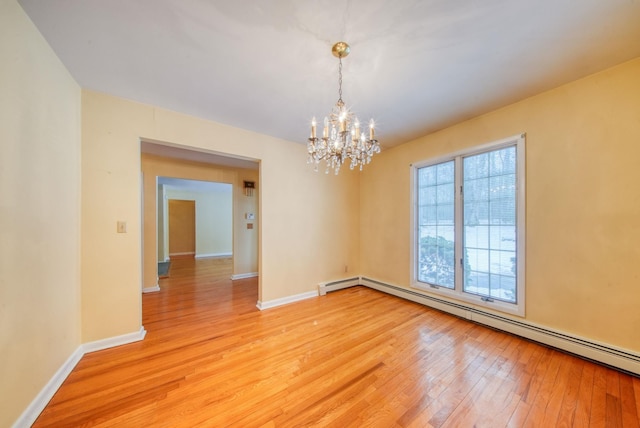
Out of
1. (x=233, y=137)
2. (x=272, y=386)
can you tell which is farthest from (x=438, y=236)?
(x=233, y=137)

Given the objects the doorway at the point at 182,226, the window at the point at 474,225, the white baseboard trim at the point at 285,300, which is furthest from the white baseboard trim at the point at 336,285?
the doorway at the point at 182,226

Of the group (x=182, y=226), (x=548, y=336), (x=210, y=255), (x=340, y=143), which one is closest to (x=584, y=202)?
(x=548, y=336)

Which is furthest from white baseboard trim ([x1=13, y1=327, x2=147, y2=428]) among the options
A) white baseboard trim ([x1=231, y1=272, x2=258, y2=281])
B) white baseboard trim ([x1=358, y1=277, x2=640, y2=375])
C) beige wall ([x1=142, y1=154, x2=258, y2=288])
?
white baseboard trim ([x1=358, y1=277, x2=640, y2=375])

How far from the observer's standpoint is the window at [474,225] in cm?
247

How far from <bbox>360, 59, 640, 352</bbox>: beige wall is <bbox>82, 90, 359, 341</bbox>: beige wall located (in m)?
2.66

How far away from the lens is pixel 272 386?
1660 mm

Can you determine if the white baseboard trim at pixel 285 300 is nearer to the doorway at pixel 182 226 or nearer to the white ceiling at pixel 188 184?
the white ceiling at pixel 188 184

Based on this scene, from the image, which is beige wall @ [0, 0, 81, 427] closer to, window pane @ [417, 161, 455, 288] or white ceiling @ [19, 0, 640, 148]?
white ceiling @ [19, 0, 640, 148]

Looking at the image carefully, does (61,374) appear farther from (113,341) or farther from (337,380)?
(337,380)

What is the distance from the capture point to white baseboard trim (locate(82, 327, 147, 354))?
6.91ft

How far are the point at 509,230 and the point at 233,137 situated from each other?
3.67 m

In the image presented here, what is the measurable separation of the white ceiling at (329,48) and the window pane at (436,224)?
1071 millimetres

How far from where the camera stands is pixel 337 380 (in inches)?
67.9

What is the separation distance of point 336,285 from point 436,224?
2.00 meters
